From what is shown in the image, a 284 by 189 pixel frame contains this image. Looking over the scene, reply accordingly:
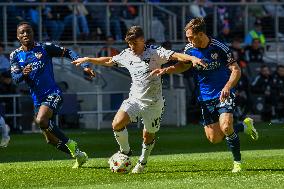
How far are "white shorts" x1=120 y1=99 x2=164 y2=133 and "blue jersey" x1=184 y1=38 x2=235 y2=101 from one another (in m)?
0.76

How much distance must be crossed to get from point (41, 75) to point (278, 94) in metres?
15.9

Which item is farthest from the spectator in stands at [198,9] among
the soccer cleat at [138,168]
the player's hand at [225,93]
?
the player's hand at [225,93]

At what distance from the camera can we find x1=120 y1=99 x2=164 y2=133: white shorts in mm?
15656

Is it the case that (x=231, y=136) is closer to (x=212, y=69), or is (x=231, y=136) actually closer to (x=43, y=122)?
(x=212, y=69)

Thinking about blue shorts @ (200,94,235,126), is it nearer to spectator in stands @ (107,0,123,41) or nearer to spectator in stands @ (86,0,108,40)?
spectator in stands @ (107,0,123,41)

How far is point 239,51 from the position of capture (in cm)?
3262

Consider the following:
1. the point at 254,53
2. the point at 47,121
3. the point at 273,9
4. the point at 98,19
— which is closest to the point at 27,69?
the point at 47,121

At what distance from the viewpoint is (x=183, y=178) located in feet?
46.9

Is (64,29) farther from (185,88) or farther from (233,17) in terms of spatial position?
(233,17)

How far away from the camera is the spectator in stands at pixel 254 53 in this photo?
3322 centimetres

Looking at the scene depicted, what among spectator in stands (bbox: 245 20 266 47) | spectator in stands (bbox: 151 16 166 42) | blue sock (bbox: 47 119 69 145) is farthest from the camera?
spectator in stands (bbox: 245 20 266 47)

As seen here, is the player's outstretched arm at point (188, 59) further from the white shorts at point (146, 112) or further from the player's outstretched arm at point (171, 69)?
the white shorts at point (146, 112)

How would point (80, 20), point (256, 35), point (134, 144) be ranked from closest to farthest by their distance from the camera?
point (134, 144) < point (80, 20) < point (256, 35)

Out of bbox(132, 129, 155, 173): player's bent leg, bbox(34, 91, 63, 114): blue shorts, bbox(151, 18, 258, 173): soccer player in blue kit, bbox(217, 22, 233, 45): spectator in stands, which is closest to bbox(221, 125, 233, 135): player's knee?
bbox(151, 18, 258, 173): soccer player in blue kit
